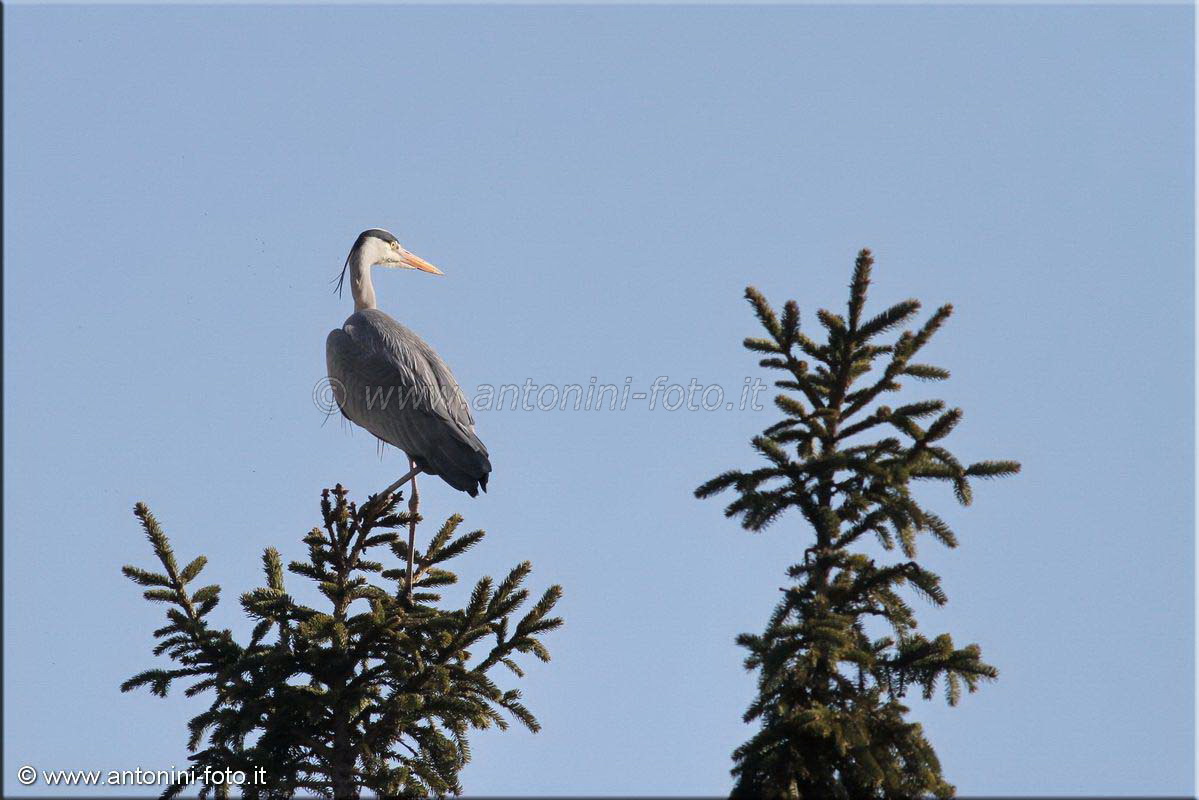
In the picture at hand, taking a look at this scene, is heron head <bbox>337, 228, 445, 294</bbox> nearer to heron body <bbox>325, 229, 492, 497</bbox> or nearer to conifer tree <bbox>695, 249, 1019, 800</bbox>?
heron body <bbox>325, 229, 492, 497</bbox>

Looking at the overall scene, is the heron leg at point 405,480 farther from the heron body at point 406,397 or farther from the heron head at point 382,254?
the heron head at point 382,254

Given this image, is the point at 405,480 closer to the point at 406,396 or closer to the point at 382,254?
the point at 406,396

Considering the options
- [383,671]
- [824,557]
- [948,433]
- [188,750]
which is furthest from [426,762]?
[948,433]

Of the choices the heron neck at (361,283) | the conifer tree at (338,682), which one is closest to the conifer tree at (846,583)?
the conifer tree at (338,682)

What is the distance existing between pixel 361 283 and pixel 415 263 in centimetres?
139

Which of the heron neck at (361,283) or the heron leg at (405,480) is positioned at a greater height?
the heron neck at (361,283)

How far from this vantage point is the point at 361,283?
48.2 feet

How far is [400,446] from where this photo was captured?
11.9 meters

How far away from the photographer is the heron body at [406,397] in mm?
11320

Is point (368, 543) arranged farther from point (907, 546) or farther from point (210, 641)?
point (907, 546)

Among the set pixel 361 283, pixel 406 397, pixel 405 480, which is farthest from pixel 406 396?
pixel 361 283

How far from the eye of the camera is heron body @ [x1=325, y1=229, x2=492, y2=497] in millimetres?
11320

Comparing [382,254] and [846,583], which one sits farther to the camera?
[382,254]

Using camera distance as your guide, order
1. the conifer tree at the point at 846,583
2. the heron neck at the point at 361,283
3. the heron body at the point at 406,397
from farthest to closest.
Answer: the heron neck at the point at 361,283 → the heron body at the point at 406,397 → the conifer tree at the point at 846,583
